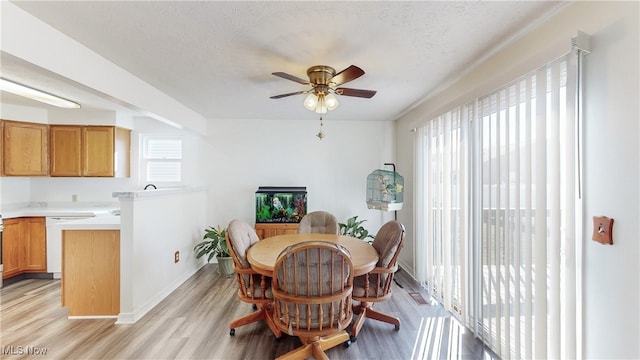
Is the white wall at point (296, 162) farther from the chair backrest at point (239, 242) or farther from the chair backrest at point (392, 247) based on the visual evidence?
the chair backrest at point (392, 247)

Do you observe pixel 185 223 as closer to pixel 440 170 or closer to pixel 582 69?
pixel 440 170

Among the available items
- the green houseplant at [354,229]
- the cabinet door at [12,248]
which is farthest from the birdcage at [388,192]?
the cabinet door at [12,248]

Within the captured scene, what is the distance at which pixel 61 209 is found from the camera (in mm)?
3627

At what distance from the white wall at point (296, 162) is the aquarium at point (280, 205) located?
0.38 meters

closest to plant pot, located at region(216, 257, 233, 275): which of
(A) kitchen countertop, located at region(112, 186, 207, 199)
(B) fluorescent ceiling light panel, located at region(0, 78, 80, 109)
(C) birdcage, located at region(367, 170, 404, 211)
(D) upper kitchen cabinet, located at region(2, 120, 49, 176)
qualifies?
(A) kitchen countertop, located at region(112, 186, 207, 199)

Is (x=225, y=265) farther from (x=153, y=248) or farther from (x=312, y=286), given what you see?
(x=312, y=286)

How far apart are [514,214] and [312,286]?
1433 mm

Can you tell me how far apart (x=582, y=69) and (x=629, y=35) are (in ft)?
0.66

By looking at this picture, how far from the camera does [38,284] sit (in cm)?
317

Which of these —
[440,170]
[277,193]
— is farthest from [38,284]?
[440,170]

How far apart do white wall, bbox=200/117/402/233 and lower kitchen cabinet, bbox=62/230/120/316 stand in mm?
1695

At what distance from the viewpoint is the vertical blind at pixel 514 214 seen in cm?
140

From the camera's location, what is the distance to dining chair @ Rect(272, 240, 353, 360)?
1.56 m

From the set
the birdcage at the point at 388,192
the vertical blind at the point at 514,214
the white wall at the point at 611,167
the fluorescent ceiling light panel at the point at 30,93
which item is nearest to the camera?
the white wall at the point at 611,167
